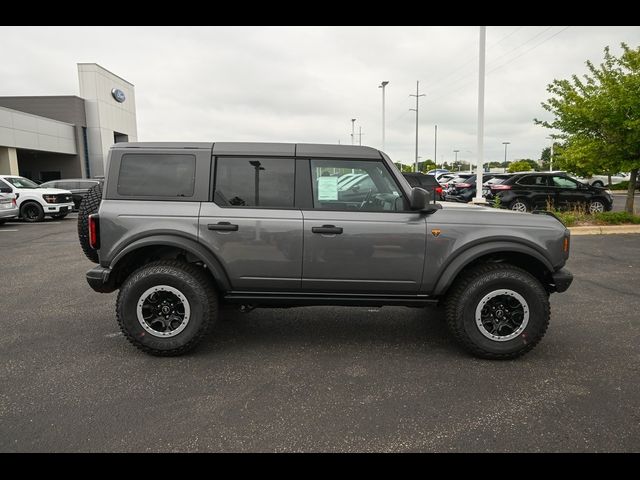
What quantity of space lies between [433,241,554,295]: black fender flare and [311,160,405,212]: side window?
0.70 m

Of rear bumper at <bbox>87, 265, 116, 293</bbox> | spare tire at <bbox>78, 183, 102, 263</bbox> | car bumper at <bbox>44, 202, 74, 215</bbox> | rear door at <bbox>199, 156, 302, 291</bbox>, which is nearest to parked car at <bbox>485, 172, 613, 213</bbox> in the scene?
rear door at <bbox>199, 156, 302, 291</bbox>

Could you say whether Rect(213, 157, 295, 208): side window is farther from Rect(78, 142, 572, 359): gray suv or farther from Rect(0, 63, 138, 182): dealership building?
Rect(0, 63, 138, 182): dealership building

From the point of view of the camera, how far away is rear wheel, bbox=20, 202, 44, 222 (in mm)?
14047

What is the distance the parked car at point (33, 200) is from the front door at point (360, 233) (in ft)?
46.7

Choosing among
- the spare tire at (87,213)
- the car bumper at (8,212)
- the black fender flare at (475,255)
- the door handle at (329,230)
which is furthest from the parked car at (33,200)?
the black fender flare at (475,255)

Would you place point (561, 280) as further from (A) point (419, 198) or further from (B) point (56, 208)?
(B) point (56, 208)

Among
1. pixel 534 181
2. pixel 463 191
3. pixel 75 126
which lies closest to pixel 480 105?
pixel 534 181

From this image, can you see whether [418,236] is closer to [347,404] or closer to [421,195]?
[421,195]

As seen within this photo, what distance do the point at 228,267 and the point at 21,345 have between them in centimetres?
217

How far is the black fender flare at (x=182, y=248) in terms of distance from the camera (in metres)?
3.48

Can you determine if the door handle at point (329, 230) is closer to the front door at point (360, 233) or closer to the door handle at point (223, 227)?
the front door at point (360, 233)

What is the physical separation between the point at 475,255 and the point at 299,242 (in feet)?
5.00

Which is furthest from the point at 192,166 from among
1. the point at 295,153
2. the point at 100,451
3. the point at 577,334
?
the point at 577,334

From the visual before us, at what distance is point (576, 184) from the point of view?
13297mm
